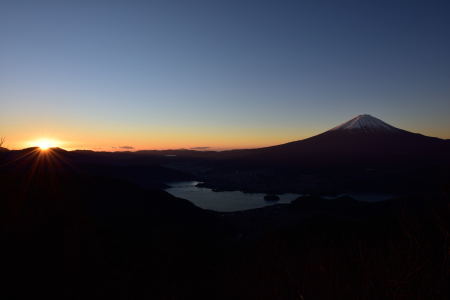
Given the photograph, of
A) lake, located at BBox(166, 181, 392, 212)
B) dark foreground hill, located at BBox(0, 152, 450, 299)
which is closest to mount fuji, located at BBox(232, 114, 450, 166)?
lake, located at BBox(166, 181, 392, 212)

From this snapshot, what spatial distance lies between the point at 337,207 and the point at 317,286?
65.7 metres

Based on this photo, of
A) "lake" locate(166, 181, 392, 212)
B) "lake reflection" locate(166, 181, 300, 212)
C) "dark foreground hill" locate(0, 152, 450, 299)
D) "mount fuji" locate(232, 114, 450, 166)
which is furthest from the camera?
"mount fuji" locate(232, 114, 450, 166)

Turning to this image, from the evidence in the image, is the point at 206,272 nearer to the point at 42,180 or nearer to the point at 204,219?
the point at 42,180

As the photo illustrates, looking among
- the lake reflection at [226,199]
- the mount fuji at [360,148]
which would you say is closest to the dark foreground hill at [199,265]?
the lake reflection at [226,199]

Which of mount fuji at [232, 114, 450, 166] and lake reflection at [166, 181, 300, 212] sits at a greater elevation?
mount fuji at [232, 114, 450, 166]

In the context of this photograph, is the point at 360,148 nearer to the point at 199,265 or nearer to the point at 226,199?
the point at 226,199

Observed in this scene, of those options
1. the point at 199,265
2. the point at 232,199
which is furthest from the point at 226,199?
the point at 199,265

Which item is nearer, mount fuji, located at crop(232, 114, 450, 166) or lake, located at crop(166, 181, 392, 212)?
lake, located at crop(166, 181, 392, 212)

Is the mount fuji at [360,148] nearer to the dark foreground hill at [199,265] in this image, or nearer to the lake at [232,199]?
the lake at [232,199]

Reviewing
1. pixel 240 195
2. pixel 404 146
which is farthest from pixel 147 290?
pixel 404 146

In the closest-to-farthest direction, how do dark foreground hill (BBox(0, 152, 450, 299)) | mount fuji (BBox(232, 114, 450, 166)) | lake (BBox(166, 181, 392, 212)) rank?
dark foreground hill (BBox(0, 152, 450, 299)), lake (BBox(166, 181, 392, 212)), mount fuji (BBox(232, 114, 450, 166))

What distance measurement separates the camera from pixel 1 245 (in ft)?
40.7

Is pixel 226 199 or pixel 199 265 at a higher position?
pixel 199 265

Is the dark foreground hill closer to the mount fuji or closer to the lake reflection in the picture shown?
the lake reflection
